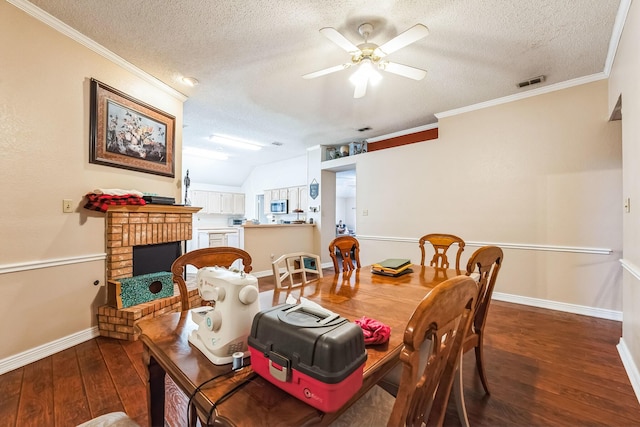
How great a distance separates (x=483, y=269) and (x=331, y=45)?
88.3 inches

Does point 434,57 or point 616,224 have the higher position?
point 434,57

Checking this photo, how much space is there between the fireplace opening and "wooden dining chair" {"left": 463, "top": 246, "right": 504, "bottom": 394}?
296 cm

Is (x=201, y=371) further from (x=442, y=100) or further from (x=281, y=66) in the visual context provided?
(x=442, y=100)

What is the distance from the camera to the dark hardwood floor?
1.49m

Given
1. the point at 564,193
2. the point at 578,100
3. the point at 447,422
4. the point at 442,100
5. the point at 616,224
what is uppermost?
the point at 442,100

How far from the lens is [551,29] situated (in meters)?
2.21

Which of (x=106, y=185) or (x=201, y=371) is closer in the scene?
(x=201, y=371)

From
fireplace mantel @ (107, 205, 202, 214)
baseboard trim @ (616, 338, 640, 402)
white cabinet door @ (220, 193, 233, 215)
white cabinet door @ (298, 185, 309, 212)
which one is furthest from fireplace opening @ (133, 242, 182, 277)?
white cabinet door @ (220, 193, 233, 215)

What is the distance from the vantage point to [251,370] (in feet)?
2.45

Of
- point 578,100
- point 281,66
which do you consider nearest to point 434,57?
point 281,66

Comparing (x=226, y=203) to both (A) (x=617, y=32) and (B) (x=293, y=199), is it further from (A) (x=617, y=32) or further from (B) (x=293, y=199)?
(A) (x=617, y=32)

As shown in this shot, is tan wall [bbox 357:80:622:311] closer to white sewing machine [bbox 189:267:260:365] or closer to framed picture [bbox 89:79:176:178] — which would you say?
framed picture [bbox 89:79:176:178]

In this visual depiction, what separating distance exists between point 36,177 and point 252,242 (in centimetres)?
296

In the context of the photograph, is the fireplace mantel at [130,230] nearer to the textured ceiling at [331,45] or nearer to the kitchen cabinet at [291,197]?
the textured ceiling at [331,45]
